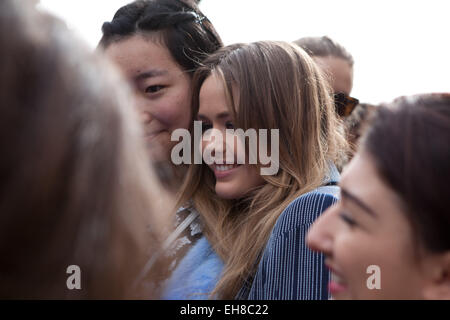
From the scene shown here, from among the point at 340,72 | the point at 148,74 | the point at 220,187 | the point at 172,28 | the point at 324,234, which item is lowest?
the point at 220,187

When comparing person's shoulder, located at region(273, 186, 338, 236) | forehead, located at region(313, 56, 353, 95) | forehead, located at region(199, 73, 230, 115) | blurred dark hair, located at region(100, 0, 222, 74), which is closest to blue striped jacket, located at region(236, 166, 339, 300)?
person's shoulder, located at region(273, 186, 338, 236)

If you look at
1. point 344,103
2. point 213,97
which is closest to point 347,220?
point 213,97

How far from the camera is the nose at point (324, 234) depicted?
1009mm

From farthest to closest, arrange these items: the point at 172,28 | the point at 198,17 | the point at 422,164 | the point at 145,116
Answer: the point at 198,17, the point at 172,28, the point at 145,116, the point at 422,164

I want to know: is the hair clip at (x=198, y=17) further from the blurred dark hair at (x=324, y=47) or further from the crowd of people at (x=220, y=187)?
the blurred dark hair at (x=324, y=47)

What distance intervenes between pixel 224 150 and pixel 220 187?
154 millimetres

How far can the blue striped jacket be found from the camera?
136 centimetres

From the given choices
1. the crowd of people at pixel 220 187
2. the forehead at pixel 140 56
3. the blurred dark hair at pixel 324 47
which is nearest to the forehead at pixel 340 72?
the blurred dark hair at pixel 324 47

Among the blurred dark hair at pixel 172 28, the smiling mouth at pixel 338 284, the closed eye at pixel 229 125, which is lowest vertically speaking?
the smiling mouth at pixel 338 284

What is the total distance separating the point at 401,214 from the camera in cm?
91

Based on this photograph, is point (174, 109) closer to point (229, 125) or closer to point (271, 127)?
point (229, 125)

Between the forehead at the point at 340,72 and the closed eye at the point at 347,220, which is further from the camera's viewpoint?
the forehead at the point at 340,72

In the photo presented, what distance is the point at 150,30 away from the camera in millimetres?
2162

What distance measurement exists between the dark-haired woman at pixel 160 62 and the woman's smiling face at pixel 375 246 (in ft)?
3.57
